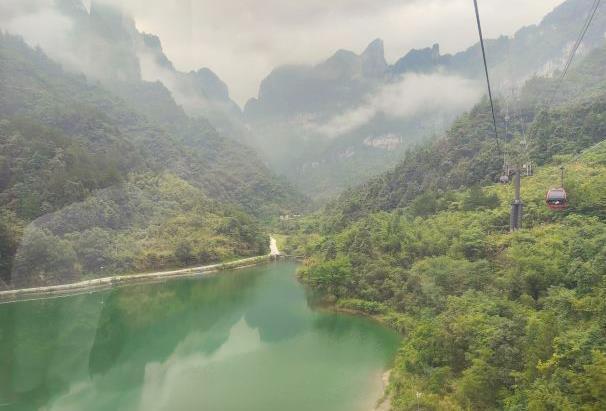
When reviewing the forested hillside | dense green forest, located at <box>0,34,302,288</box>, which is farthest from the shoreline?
the forested hillside

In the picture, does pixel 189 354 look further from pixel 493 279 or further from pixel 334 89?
pixel 334 89

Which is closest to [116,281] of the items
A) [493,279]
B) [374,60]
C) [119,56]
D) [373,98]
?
[493,279]

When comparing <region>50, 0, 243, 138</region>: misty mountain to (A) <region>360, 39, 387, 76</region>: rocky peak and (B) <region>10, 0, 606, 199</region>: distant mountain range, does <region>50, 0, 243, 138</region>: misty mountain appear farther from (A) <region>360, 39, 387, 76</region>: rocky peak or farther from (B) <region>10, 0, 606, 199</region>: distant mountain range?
(A) <region>360, 39, 387, 76</region>: rocky peak

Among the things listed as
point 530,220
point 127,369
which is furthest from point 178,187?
point 530,220

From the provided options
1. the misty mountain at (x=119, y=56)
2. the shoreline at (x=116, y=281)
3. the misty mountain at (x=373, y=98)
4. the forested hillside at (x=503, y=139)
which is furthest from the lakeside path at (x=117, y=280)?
the misty mountain at (x=119, y=56)

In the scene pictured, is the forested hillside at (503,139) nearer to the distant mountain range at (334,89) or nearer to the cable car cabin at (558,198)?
the distant mountain range at (334,89)

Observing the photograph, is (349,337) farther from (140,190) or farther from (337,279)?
(140,190)

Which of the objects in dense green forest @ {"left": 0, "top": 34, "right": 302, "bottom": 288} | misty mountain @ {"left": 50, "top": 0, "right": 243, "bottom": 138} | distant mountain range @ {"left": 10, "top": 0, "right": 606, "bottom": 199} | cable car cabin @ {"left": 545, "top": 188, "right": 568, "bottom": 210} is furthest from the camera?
misty mountain @ {"left": 50, "top": 0, "right": 243, "bottom": 138}

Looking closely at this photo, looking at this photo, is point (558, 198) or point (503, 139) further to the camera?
point (503, 139)
